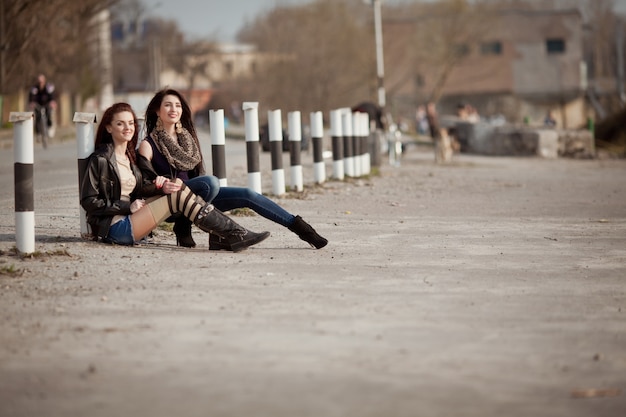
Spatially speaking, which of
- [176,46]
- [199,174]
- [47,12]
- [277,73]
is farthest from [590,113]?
[199,174]

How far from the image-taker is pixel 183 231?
9156 mm

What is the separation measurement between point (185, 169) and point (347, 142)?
906 centimetres

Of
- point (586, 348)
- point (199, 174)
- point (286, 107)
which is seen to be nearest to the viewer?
point (586, 348)

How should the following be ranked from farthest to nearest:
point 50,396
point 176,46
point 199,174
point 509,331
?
point 176,46, point 199,174, point 509,331, point 50,396

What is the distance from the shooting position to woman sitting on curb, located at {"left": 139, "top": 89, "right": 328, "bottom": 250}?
9.12m

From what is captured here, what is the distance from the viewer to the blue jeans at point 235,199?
360 inches

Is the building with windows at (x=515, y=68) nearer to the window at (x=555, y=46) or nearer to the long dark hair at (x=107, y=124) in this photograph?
the window at (x=555, y=46)

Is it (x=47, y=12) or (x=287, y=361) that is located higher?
(x=47, y=12)

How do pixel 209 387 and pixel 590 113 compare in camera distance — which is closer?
pixel 209 387

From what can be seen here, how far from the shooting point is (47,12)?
39.2m

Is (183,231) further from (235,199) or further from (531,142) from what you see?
(531,142)

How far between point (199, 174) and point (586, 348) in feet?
15.1

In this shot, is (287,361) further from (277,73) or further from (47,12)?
(277,73)

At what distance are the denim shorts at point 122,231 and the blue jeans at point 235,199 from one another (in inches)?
22.9
